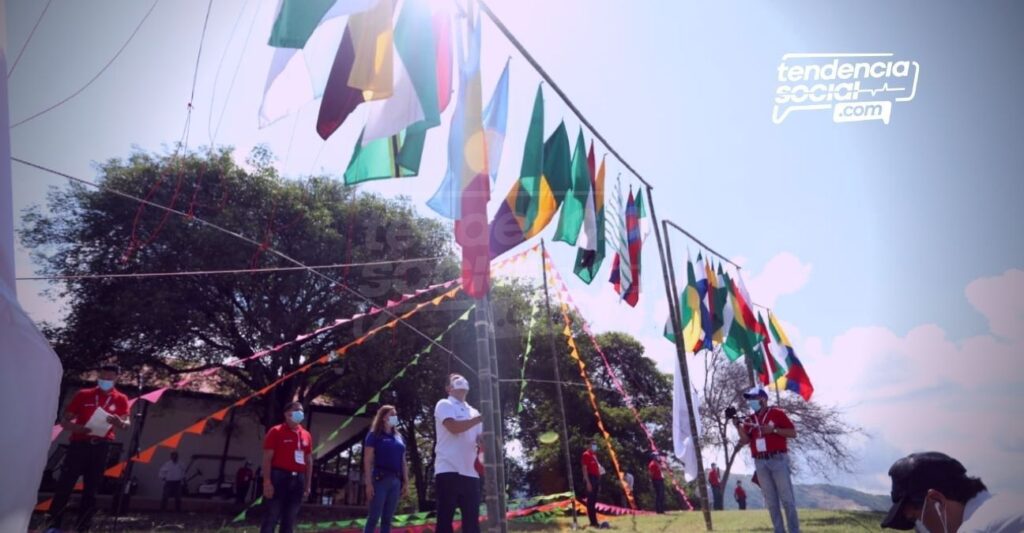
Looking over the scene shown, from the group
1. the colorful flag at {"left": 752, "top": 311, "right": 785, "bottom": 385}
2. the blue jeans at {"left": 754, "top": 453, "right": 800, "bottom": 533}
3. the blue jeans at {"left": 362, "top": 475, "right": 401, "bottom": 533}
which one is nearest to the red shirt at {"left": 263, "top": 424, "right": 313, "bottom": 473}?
the blue jeans at {"left": 362, "top": 475, "right": 401, "bottom": 533}

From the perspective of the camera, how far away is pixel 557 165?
823cm

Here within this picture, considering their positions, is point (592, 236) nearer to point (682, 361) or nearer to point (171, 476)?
point (682, 361)

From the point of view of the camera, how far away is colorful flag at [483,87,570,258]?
25.5 feet

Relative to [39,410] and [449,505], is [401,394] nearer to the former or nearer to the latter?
[449,505]

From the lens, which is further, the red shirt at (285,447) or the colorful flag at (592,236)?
the colorful flag at (592,236)

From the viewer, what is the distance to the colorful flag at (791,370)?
49.6 feet

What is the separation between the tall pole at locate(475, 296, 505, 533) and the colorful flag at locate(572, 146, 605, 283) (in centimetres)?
344

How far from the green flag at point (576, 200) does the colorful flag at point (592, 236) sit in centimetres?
10

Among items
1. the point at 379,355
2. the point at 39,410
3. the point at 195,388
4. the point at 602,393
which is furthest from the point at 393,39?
the point at 602,393

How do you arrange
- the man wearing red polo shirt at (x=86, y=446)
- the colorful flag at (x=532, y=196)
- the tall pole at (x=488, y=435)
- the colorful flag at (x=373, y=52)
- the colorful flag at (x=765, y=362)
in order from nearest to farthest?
the tall pole at (x=488, y=435), the colorful flag at (x=373, y=52), the man wearing red polo shirt at (x=86, y=446), the colorful flag at (x=532, y=196), the colorful flag at (x=765, y=362)

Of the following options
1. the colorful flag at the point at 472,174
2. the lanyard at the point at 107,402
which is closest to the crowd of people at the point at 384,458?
the lanyard at the point at 107,402

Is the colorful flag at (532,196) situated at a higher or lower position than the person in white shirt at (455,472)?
higher

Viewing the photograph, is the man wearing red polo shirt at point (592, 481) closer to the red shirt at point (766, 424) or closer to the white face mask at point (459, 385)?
the red shirt at point (766, 424)

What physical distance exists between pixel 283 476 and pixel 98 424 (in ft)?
6.80
